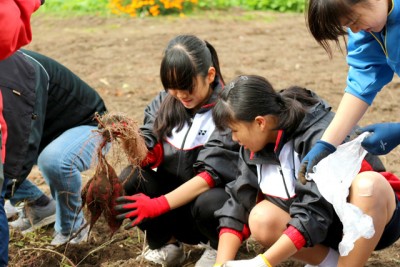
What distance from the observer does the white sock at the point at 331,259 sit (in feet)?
8.93

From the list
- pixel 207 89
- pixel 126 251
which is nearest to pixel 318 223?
pixel 207 89

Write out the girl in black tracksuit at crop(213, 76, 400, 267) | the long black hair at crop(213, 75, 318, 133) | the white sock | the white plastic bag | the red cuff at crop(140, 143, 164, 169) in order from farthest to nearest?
the red cuff at crop(140, 143, 164, 169) < the white sock < the long black hair at crop(213, 75, 318, 133) < the girl in black tracksuit at crop(213, 76, 400, 267) < the white plastic bag

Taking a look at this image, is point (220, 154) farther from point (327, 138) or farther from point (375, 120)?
point (375, 120)

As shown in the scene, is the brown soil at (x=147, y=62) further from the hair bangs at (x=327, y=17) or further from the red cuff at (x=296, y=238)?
the hair bangs at (x=327, y=17)

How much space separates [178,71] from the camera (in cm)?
289

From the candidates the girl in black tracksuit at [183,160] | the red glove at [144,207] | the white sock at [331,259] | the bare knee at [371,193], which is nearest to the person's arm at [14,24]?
the girl in black tracksuit at [183,160]

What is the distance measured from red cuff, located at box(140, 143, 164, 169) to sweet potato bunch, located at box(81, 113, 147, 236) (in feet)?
0.31

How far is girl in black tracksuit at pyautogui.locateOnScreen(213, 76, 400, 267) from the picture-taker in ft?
8.16

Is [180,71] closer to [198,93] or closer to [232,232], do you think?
[198,93]

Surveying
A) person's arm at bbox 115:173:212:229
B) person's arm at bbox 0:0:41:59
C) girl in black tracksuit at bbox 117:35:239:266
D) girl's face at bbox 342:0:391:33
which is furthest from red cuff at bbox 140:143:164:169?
girl's face at bbox 342:0:391:33

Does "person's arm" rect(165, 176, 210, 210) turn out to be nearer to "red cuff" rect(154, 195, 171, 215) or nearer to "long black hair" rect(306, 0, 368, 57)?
"red cuff" rect(154, 195, 171, 215)

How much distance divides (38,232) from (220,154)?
120 cm

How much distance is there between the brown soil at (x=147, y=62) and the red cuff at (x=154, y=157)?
43 centimetres

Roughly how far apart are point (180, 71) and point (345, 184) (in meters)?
0.84
